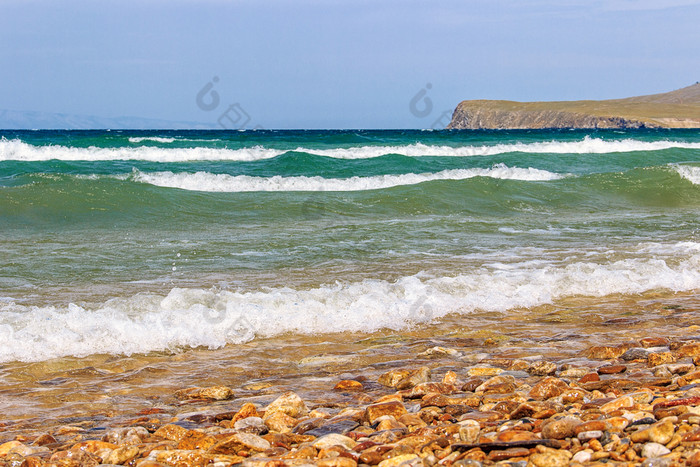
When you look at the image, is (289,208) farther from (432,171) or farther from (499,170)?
(499,170)

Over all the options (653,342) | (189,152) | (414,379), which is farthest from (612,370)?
(189,152)

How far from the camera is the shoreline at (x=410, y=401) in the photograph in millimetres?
2729

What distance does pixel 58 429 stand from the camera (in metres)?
3.42

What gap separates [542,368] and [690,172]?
19.2 metres

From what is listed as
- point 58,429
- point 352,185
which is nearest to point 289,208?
point 352,185

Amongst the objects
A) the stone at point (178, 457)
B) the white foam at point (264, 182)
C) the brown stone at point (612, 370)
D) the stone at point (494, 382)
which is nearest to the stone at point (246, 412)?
the stone at point (178, 457)

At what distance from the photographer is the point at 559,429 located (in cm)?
272

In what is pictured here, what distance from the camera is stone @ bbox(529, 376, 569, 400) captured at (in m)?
3.55

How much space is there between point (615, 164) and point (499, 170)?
23.4 feet

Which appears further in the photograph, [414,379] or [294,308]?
[294,308]

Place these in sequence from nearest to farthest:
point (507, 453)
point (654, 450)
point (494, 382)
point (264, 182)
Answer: point (654, 450)
point (507, 453)
point (494, 382)
point (264, 182)

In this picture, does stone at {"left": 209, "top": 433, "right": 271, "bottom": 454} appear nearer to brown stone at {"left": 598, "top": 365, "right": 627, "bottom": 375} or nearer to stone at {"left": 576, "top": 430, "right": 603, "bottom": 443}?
stone at {"left": 576, "top": 430, "right": 603, "bottom": 443}

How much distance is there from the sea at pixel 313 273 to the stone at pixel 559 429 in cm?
209

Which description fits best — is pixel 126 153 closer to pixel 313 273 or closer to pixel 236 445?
pixel 313 273
